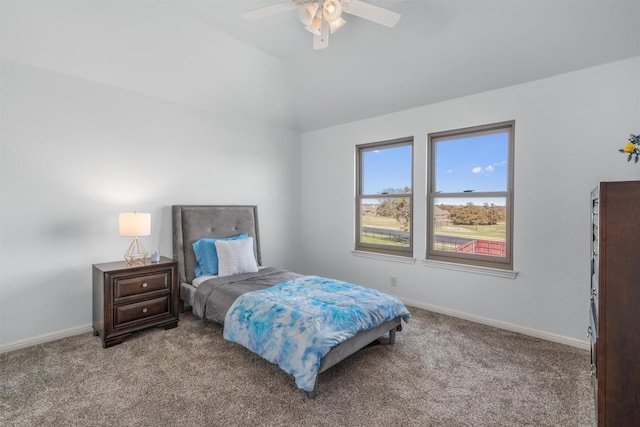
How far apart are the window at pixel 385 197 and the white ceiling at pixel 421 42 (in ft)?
1.96

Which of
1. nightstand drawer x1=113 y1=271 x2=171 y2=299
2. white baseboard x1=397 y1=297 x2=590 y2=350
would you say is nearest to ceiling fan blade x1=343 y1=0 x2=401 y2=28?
nightstand drawer x1=113 y1=271 x2=171 y2=299

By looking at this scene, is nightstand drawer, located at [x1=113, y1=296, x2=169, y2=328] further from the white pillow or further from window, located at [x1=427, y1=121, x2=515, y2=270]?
window, located at [x1=427, y1=121, x2=515, y2=270]

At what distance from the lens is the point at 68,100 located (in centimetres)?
282

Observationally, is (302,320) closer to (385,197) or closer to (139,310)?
(139,310)

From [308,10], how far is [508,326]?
11.0 feet

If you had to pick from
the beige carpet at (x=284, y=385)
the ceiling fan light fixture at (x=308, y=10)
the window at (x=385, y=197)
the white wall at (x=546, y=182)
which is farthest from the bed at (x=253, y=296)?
the ceiling fan light fixture at (x=308, y=10)

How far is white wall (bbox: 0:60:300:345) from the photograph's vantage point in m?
2.57

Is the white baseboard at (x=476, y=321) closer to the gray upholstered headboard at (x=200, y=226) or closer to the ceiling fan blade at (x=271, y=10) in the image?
the gray upholstered headboard at (x=200, y=226)

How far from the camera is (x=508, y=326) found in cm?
305

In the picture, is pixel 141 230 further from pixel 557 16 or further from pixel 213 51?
pixel 557 16

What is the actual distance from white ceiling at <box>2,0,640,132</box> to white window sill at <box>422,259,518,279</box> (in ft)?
6.12

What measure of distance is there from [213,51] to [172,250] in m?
2.25

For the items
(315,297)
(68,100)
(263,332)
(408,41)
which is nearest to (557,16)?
(408,41)

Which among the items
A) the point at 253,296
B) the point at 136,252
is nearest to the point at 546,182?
the point at 253,296
